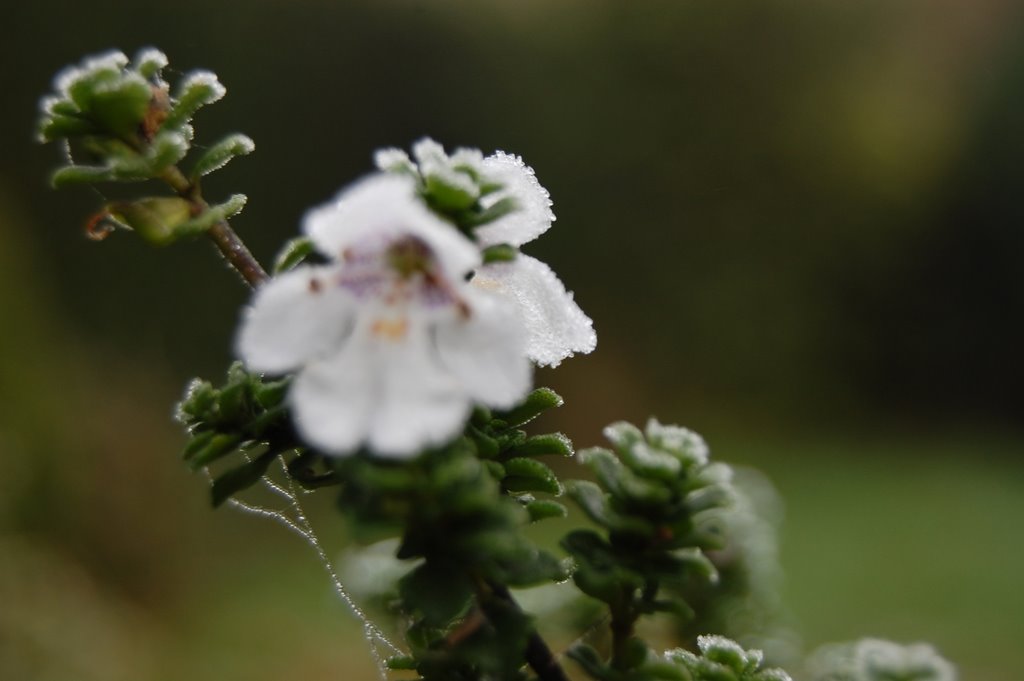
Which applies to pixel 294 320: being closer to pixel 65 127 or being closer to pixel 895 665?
pixel 65 127

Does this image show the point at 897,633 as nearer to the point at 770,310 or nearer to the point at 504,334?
the point at 770,310

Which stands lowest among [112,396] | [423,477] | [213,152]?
[423,477]

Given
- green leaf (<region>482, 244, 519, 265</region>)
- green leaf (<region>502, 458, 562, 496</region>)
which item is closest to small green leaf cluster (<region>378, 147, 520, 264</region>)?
green leaf (<region>482, 244, 519, 265</region>)

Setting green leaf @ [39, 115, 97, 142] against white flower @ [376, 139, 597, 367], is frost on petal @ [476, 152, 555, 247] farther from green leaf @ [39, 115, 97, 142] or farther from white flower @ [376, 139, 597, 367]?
green leaf @ [39, 115, 97, 142]

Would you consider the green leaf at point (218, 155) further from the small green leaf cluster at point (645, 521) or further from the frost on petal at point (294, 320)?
the small green leaf cluster at point (645, 521)

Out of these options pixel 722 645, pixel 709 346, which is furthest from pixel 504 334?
pixel 709 346

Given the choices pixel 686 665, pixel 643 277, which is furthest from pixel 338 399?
pixel 643 277

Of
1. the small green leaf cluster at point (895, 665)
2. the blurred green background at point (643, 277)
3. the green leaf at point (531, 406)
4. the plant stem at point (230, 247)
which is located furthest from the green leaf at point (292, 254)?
the blurred green background at point (643, 277)
